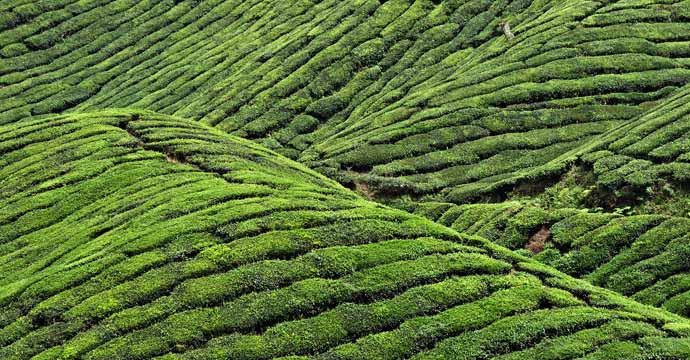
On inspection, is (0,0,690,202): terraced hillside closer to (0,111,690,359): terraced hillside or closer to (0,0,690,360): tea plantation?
(0,0,690,360): tea plantation

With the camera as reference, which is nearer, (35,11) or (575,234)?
(575,234)

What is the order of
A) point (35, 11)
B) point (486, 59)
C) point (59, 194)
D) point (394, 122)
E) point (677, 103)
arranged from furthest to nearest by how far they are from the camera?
1. point (35, 11)
2. point (486, 59)
3. point (394, 122)
4. point (677, 103)
5. point (59, 194)

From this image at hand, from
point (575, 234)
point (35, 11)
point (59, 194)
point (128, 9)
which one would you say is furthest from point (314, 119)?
point (35, 11)

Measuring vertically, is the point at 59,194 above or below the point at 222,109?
below

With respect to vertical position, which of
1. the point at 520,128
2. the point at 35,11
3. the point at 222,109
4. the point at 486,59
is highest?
the point at 35,11

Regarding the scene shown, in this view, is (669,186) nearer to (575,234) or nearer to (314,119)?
(575,234)

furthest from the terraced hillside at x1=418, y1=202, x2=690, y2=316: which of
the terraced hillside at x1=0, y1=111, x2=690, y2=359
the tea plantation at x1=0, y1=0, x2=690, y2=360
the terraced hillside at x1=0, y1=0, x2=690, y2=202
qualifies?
the terraced hillside at x1=0, y1=0, x2=690, y2=202

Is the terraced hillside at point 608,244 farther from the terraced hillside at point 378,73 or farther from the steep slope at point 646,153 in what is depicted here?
the terraced hillside at point 378,73

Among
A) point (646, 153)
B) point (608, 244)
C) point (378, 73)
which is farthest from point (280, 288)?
point (378, 73)
